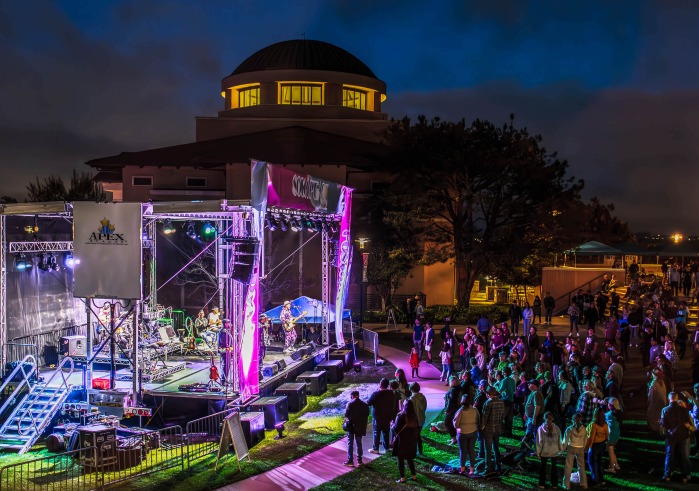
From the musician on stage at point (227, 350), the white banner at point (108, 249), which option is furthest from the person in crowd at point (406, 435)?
the white banner at point (108, 249)

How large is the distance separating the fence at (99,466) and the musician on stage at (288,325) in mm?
8369

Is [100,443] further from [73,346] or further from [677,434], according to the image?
[677,434]

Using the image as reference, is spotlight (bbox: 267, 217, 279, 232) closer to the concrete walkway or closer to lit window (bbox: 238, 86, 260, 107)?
the concrete walkway

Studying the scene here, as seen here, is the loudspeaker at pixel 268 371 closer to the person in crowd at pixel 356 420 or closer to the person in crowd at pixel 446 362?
the person in crowd at pixel 446 362

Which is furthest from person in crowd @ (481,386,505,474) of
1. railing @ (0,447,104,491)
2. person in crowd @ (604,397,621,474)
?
railing @ (0,447,104,491)

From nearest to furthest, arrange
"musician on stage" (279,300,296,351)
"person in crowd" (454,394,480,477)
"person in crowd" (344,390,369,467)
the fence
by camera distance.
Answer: "person in crowd" (454,394,480,477)
the fence
"person in crowd" (344,390,369,467)
"musician on stage" (279,300,296,351)

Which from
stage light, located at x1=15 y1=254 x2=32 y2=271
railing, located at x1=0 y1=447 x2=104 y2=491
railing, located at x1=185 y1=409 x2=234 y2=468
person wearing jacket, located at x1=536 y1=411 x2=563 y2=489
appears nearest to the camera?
person wearing jacket, located at x1=536 y1=411 x2=563 y2=489

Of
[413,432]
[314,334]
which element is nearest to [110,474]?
[413,432]

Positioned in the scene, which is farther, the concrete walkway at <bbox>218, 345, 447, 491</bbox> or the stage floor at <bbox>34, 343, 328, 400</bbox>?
the stage floor at <bbox>34, 343, 328, 400</bbox>

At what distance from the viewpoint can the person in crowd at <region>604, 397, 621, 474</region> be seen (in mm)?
11398

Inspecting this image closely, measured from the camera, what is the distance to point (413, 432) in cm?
1147

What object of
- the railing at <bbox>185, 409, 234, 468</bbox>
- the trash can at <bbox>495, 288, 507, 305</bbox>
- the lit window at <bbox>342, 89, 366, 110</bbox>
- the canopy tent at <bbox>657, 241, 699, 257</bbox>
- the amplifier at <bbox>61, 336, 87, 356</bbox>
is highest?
the lit window at <bbox>342, 89, 366, 110</bbox>

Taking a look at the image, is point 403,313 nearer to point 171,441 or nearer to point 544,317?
point 544,317

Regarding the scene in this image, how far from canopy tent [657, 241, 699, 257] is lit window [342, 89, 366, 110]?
20.8m
